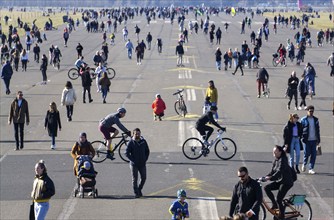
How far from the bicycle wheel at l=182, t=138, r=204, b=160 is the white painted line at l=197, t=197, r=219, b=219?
4.27 metres

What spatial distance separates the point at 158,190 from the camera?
17.9m

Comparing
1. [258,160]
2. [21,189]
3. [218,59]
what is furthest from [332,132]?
[218,59]

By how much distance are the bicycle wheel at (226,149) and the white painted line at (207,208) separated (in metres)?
4.40

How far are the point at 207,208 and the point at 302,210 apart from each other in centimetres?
196

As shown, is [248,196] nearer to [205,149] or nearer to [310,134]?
[310,134]

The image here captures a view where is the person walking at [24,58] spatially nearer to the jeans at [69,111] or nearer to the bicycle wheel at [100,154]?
the jeans at [69,111]

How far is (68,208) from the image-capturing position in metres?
16.4

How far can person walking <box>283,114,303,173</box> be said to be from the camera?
18766mm

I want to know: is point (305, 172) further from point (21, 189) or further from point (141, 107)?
point (141, 107)

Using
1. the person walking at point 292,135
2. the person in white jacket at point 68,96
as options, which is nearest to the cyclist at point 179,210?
the person walking at point 292,135

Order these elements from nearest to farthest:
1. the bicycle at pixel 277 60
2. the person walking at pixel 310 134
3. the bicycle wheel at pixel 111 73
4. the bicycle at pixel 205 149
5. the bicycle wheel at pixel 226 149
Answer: the person walking at pixel 310 134
the bicycle at pixel 205 149
the bicycle wheel at pixel 226 149
the bicycle wheel at pixel 111 73
the bicycle at pixel 277 60

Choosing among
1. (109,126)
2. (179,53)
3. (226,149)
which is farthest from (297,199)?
(179,53)

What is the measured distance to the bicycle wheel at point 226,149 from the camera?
2142 centimetres

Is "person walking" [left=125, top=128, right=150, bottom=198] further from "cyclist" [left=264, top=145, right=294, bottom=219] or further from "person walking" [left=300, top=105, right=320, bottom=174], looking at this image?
"person walking" [left=300, top=105, right=320, bottom=174]
